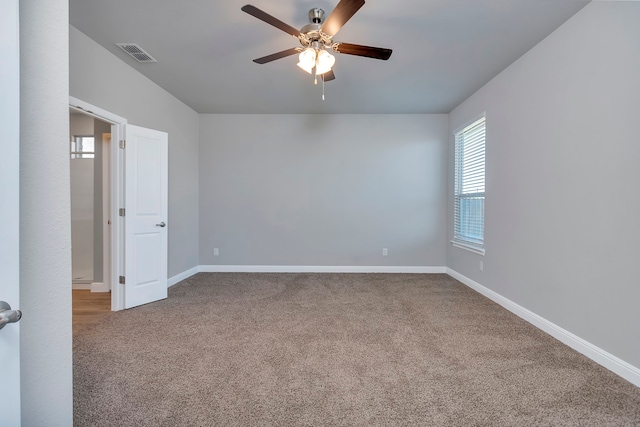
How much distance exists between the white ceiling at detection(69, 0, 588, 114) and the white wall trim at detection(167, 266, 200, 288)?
2.75m

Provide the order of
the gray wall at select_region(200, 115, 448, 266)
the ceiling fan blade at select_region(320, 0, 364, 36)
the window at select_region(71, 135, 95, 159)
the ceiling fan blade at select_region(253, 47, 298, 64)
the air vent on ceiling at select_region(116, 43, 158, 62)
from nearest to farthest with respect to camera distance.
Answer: the ceiling fan blade at select_region(320, 0, 364, 36) < the ceiling fan blade at select_region(253, 47, 298, 64) < the air vent on ceiling at select_region(116, 43, 158, 62) < the window at select_region(71, 135, 95, 159) < the gray wall at select_region(200, 115, 448, 266)

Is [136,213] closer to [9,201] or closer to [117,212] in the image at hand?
[117,212]

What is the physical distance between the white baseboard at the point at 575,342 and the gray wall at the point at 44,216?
3.17 m

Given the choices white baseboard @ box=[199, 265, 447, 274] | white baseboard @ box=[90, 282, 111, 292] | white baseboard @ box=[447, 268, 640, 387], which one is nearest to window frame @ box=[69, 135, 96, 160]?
white baseboard @ box=[90, 282, 111, 292]

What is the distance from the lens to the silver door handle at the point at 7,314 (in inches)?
27.8

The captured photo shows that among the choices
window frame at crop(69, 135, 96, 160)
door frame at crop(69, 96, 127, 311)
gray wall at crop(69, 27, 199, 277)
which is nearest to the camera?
gray wall at crop(69, 27, 199, 277)

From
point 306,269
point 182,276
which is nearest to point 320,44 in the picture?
point 306,269

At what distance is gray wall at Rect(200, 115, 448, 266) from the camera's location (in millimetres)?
5086

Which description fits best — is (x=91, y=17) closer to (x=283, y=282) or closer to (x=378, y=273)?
(x=283, y=282)

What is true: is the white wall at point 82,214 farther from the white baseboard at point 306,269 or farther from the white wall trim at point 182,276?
the white baseboard at point 306,269

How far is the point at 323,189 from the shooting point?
512cm

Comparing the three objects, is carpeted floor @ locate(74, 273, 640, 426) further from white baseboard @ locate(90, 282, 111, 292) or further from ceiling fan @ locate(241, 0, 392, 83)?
ceiling fan @ locate(241, 0, 392, 83)

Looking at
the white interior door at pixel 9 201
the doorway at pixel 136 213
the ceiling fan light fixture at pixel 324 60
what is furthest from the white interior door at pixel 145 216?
the white interior door at pixel 9 201

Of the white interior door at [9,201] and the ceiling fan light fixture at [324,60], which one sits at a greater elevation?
the ceiling fan light fixture at [324,60]
